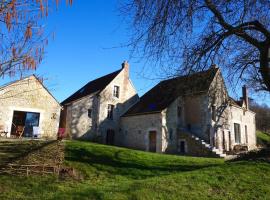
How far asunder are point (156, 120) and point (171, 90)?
1153 cm

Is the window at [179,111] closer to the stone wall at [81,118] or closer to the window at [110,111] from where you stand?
the window at [110,111]

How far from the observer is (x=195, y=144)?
867 inches

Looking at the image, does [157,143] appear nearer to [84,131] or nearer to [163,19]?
[84,131]

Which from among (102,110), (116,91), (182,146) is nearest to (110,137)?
(102,110)

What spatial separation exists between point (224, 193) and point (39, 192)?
19.8 ft

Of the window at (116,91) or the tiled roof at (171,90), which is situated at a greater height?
the window at (116,91)

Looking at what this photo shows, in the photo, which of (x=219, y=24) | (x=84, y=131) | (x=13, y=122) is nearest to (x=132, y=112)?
(x=84, y=131)

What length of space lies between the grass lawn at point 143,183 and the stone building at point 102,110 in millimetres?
12076

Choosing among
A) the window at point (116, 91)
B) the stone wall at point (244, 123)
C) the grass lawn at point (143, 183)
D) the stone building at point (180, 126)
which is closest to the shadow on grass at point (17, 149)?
A: the grass lawn at point (143, 183)

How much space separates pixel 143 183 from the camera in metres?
8.77

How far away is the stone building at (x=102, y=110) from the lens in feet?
85.3

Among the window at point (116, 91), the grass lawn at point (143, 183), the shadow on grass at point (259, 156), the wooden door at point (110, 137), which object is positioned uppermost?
the window at point (116, 91)

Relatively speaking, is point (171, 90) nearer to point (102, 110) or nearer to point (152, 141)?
point (152, 141)

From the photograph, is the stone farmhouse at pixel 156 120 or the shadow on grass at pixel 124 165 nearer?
the shadow on grass at pixel 124 165
